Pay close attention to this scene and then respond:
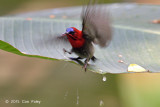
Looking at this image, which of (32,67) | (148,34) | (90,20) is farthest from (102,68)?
(32,67)

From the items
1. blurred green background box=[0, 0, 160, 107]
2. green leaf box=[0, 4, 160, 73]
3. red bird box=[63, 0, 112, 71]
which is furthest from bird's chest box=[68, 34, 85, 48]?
blurred green background box=[0, 0, 160, 107]

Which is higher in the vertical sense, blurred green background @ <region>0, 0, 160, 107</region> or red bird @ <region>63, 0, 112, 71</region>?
red bird @ <region>63, 0, 112, 71</region>

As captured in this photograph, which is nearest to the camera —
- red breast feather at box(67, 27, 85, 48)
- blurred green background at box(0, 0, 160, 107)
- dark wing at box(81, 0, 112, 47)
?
dark wing at box(81, 0, 112, 47)

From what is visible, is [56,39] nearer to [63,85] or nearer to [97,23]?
[97,23]

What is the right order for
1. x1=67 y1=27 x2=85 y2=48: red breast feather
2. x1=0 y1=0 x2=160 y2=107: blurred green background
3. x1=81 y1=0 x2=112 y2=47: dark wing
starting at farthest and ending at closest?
1. x1=0 y1=0 x2=160 y2=107: blurred green background
2. x1=67 y1=27 x2=85 y2=48: red breast feather
3. x1=81 y1=0 x2=112 y2=47: dark wing

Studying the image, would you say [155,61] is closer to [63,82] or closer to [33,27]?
[33,27]

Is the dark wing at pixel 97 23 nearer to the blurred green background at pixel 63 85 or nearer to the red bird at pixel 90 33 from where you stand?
the red bird at pixel 90 33

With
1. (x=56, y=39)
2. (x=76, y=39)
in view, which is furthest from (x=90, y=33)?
(x=56, y=39)

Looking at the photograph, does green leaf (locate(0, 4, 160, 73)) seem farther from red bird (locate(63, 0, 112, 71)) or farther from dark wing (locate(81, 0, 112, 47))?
dark wing (locate(81, 0, 112, 47))
